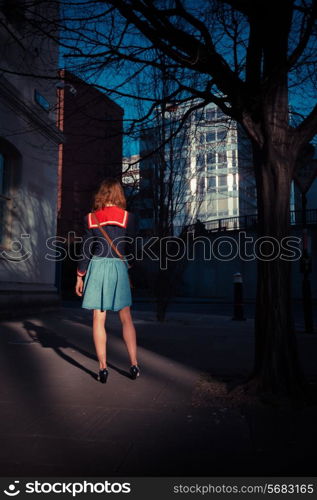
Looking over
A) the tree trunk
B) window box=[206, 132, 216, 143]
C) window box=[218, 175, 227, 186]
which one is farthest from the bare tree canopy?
window box=[218, 175, 227, 186]

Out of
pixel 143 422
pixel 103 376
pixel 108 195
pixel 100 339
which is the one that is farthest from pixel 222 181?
pixel 143 422

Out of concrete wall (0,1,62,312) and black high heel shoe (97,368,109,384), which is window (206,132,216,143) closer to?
concrete wall (0,1,62,312)

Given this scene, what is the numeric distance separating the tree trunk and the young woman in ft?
4.06

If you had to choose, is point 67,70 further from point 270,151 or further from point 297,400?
point 297,400

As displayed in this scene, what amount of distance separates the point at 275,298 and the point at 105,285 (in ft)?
4.91

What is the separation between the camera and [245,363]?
4.79 meters

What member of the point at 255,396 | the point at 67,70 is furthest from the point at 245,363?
the point at 67,70

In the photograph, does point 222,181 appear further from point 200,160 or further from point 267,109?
point 267,109

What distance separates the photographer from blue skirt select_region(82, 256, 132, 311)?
384 cm

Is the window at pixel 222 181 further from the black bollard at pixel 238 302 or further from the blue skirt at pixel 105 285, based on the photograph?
the blue skirt at pixel 105 285

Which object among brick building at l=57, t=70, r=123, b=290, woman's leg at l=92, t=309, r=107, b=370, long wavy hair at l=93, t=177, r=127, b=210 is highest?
brick building at l=57, t=70, r=123, b=290

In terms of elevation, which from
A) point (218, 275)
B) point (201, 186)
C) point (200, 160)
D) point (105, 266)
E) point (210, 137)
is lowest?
point (105, 266)

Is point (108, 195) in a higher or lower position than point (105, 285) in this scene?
higher

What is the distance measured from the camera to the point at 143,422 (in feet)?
9.03
